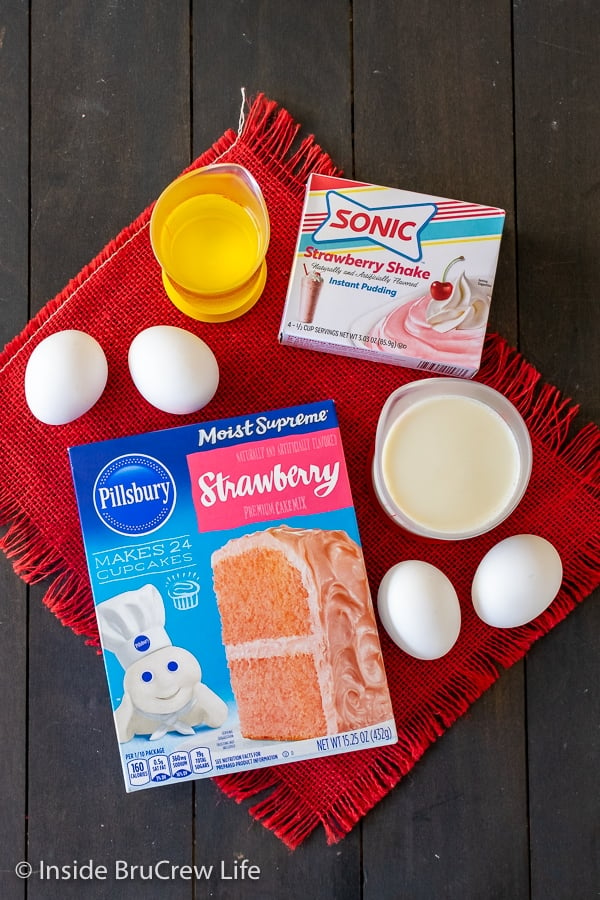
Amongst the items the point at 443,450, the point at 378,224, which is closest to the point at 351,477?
the point at 443,450

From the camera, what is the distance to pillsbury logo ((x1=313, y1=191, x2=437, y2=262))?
716mm

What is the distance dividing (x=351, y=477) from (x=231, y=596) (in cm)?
15

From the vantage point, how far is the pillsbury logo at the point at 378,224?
0.72m

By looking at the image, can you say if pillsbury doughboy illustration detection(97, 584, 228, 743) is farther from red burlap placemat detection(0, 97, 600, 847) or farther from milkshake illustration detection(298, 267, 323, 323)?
milkshake illustration detection(298, 267, 323, 323)

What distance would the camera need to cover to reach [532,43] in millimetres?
789

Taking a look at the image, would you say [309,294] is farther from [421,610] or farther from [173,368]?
[421,610]

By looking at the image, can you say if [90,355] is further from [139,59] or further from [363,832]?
[363,832]

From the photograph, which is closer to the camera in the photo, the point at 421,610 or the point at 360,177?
the point at 421,610

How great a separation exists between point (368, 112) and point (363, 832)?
652 millimetres

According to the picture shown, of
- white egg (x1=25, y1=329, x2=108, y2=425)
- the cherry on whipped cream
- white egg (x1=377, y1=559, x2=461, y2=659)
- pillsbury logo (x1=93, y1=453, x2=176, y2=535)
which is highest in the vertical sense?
the cherry on whipped cream

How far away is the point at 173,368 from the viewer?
0.66m

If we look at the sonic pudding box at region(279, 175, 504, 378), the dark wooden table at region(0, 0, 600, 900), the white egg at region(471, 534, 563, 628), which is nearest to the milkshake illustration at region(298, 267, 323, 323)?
the sonic pudding box at region(279, 175, 504, 378)

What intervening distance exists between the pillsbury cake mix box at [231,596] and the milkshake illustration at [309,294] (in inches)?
3.2

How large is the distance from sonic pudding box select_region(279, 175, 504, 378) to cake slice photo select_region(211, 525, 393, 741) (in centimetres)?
17
